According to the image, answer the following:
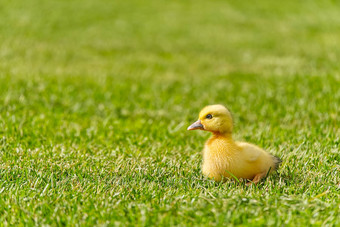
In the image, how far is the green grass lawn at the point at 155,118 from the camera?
342cm

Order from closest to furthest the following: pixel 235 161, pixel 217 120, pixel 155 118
→ pixel 235 161 → pixel 217 120 → pixel 155 118

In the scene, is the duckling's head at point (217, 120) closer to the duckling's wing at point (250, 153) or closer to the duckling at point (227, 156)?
the duckling at point (227, 156)

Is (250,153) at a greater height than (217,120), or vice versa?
(217,120)

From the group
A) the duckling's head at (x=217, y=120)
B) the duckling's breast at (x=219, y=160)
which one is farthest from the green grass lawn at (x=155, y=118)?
the duckling's head at (x=217, y=120)

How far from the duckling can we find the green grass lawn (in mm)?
139

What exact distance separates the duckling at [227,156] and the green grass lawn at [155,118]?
0.14m

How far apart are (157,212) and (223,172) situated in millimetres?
1063

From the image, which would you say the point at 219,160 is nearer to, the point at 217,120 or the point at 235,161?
the point at 235,161

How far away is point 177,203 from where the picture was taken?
11.4 ft

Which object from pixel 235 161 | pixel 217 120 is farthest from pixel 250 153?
pixel 217 120

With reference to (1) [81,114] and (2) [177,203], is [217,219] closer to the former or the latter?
(2) [177,203]

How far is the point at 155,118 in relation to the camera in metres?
7.36

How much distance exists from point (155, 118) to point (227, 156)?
334cm

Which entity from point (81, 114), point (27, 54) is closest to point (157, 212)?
point (81, 114)
